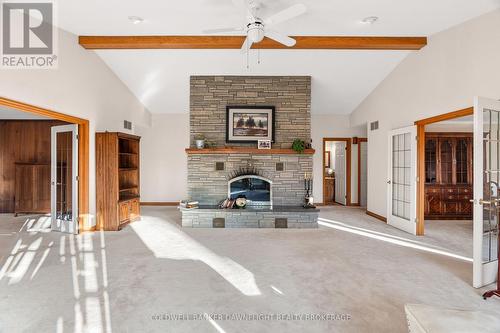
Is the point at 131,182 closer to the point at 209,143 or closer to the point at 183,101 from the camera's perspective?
the point at 209,143

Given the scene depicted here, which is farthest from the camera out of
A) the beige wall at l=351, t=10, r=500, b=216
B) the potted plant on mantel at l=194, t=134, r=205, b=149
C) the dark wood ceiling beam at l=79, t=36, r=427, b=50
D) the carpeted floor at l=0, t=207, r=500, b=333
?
the potted plant on mantel at l=194, t=134, r=205, b=149

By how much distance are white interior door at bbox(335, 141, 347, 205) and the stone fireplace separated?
9.64 ft

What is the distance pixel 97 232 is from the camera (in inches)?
193

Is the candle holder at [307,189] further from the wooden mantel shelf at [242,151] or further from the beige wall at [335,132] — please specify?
the beige wall at [335,132]

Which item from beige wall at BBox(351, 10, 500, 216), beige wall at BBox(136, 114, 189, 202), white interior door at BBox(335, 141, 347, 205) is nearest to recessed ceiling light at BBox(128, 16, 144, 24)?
beige wall at BBox(136, 114, 189, 202)

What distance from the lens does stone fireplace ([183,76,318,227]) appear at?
18.7 ft

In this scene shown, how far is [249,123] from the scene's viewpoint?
5.77 meters

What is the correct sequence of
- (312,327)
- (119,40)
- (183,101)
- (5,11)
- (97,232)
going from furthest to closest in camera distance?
1. (183,101)
2. (97,232)
3. (119,40)
4. (5,11)
5. (312,327)

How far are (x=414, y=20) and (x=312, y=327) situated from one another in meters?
4.31

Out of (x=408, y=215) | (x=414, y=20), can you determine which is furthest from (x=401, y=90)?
(x=408, y=215)

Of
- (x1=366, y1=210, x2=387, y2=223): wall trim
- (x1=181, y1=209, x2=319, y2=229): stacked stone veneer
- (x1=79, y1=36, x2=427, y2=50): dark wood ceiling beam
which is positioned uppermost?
(x1=79, y1=36, x2=427, y2=50): dark wood ceiling beam

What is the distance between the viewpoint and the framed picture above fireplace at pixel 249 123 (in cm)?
577

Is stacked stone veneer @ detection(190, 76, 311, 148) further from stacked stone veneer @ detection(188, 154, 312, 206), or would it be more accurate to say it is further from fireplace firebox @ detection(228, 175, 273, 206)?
fireplace firebox @ detection(228, 175, 273, 206)

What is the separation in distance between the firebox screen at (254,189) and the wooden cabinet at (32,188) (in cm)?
466
